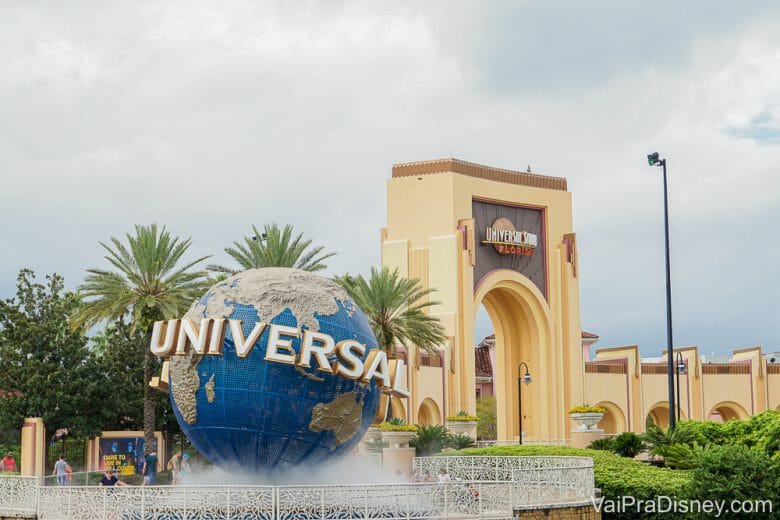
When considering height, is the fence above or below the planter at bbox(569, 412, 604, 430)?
below

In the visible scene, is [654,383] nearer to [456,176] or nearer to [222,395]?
[456,176]

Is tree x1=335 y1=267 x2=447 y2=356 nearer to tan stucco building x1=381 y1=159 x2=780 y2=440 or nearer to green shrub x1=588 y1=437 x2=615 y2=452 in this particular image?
tan stucco building x1=381 y1=159 x2=780 y2=440

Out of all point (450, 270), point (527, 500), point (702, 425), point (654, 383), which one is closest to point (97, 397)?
point (450, 270)

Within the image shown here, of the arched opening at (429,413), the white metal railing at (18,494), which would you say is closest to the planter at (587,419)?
the arched opening at (429,413)

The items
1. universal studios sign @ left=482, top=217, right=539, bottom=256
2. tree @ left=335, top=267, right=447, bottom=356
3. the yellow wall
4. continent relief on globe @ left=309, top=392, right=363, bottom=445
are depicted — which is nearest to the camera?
continent relief on globe @ left=309, top=392, right=363, bottom=445

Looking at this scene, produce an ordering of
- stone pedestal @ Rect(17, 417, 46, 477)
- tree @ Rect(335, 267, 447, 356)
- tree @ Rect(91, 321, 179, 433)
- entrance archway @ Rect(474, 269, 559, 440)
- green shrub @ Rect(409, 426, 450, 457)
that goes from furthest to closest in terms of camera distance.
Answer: entrance archway @ Rect(474, 269, 559, 440) → tree @ Rect(91, 321, 179, 433) → tree @ Rect(335, 267, 447, 356) → green shrub @ Rect(409, 426, 450, 457) → stone pedestal @ Rect(17, 417, 46, 477)

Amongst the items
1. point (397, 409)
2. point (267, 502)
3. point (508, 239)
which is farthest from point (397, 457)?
point (508, 239)

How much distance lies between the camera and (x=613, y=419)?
64688mm

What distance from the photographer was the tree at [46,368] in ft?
145

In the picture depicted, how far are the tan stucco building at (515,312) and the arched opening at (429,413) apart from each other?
2.8 inches

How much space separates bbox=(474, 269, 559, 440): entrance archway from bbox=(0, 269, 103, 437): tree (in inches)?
883

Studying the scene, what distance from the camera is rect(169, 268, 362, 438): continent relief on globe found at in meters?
20.8

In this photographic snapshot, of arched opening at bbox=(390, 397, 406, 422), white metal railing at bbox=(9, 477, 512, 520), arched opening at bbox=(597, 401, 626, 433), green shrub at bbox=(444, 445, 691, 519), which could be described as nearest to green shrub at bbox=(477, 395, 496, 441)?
arched opening at bbox=(597, 401, 626, 433)

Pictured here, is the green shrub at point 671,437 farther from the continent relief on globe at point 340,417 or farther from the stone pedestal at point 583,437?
the continent relief on globe at point 340,417
